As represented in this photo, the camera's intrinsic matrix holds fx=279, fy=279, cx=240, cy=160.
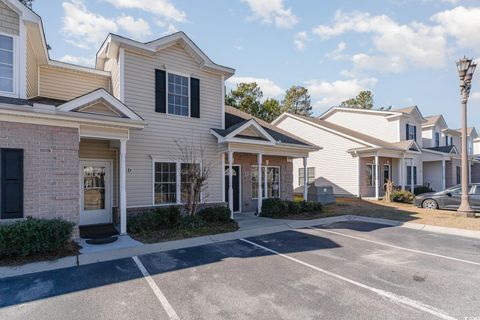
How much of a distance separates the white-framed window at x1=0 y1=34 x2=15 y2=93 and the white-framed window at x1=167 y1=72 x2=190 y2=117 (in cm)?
490

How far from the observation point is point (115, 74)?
1088 centimetres

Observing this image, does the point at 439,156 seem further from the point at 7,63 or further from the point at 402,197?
the point at 7,63

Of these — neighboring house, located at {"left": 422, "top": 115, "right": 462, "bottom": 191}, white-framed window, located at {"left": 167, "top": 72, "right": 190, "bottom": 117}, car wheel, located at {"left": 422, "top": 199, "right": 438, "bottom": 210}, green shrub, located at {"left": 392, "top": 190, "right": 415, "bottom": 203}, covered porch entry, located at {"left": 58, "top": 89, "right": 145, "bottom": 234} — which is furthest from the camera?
neighboring house, located at {"left": 422, "top": 115, "right": 462, "bottom": 191}

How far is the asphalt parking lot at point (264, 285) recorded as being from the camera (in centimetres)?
424

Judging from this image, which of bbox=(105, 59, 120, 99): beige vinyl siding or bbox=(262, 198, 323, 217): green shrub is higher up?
bbox=(105, 59, 120, 99): beige vinyl siding

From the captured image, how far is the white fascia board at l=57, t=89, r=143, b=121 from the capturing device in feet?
25.8

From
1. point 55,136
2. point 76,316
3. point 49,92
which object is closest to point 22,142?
point 55,136

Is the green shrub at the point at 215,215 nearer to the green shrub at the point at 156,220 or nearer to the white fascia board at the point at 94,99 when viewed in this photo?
the green shrub at the point at 156,220

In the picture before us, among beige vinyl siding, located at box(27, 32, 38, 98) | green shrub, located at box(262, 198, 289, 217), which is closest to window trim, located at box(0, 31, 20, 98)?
beige vinyl siding, located at box(27, 32, 38, 98)

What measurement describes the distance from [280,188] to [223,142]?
5285mm

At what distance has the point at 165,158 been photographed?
11008mm

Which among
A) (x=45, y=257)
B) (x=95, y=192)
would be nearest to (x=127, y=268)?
(x=45, y=257)

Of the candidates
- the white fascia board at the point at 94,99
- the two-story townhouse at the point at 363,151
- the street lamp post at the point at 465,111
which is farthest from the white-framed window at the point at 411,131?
the white fascia board at the point at 94,99

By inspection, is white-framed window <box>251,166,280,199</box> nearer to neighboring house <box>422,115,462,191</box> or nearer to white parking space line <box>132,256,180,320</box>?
white parking space line <box>132,256,180,320</box>
